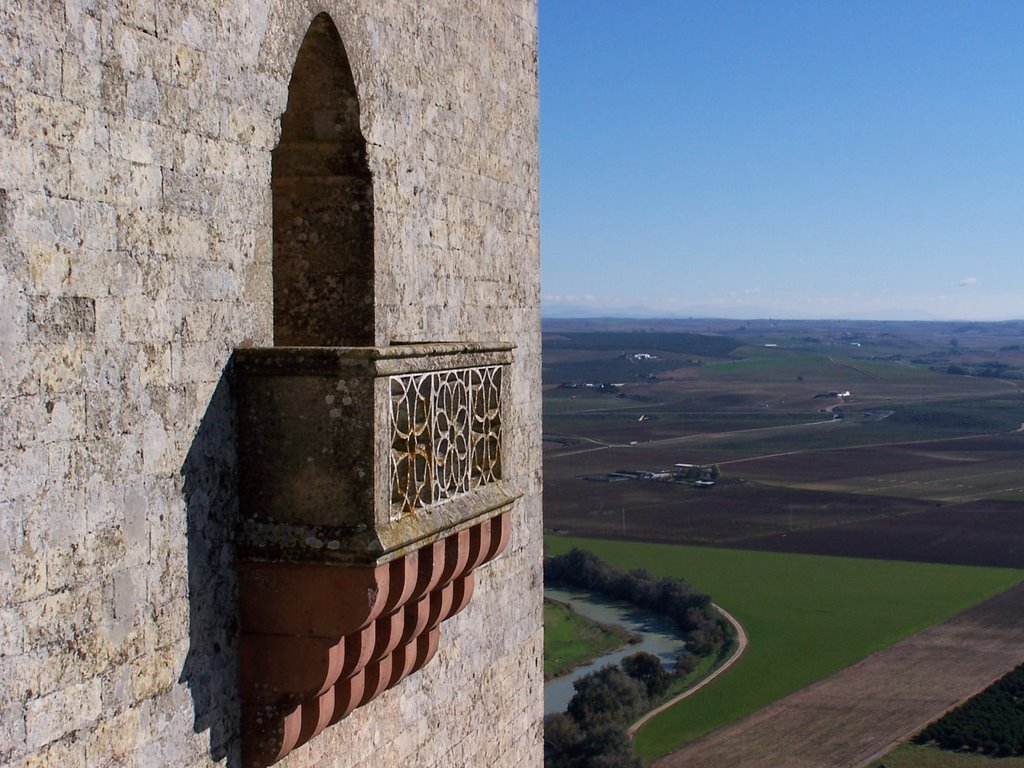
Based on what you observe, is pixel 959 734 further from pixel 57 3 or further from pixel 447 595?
pixel 57 3

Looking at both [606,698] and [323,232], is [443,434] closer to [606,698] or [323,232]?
[323,232]

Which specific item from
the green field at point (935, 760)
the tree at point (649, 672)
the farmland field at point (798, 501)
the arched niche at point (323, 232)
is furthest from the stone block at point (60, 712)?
the tree at point (649, 672)

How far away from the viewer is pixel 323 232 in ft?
16.4

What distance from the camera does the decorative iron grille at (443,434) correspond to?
13.8 ft

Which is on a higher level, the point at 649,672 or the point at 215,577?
the point at 215,577

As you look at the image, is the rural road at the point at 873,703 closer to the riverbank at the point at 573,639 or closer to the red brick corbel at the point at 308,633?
the riverbank at the point at 573,639

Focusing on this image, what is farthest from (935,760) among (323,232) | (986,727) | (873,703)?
(323,232)

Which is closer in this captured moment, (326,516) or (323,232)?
(326,516)

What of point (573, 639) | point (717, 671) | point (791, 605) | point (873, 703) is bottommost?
point (873, 703)

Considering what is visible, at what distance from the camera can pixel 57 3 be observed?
3.34 meters

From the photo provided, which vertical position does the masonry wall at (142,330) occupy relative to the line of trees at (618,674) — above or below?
above

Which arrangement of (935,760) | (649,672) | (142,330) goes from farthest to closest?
(649,672), (935,760), (142,330)

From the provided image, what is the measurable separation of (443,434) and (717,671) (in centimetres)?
3392

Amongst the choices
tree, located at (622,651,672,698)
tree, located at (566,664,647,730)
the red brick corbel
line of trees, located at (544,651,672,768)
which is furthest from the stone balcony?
tree, located at (622,651,672,698)
